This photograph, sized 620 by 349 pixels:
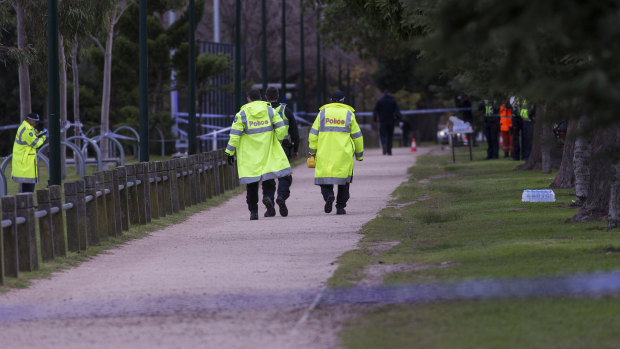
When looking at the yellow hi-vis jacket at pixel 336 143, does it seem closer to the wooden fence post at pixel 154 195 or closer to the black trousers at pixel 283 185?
the black trousers at pixel 283 185

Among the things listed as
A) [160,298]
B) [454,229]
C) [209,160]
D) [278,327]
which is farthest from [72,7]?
[278,327]

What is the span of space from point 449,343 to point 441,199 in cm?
1273

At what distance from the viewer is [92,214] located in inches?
548

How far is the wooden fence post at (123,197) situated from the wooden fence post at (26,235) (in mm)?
3769

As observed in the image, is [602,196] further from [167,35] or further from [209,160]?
[167,35]

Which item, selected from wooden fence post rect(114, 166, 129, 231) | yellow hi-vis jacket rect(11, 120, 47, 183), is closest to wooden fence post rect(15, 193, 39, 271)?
wooden fence post rect(114, 166, 129, 231)

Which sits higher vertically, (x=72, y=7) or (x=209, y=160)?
(x=72, y=7)

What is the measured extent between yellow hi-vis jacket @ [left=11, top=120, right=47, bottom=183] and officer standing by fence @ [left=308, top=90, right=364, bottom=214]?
6.70 m

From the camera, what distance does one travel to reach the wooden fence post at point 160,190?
17906 mm

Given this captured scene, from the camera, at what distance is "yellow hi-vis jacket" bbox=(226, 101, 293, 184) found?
1661 cm

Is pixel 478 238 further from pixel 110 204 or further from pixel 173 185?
pixel 173 185

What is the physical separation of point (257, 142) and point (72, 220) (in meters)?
3.97

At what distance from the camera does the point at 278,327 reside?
26.6 feet

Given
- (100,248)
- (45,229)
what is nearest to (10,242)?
(45,229)
